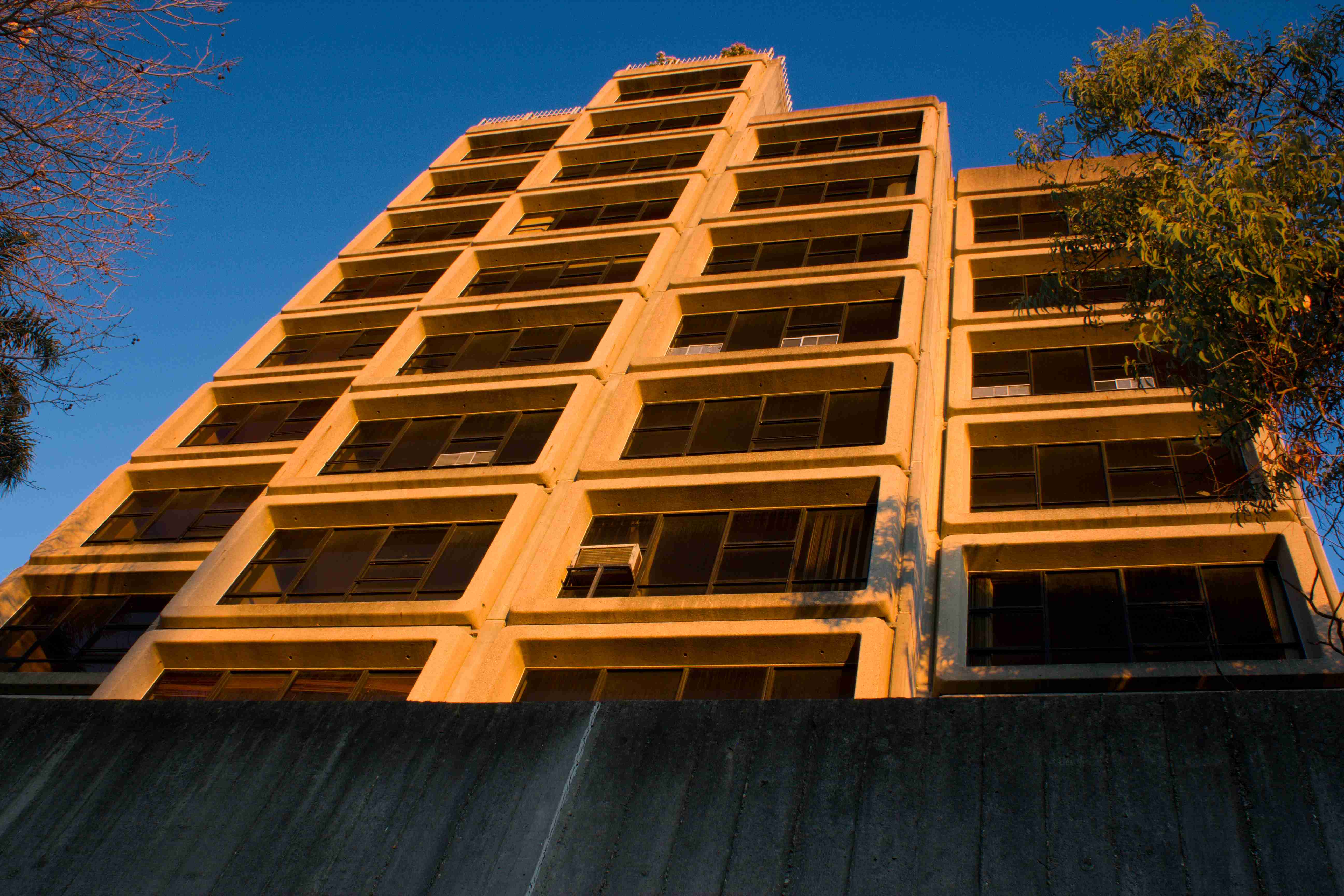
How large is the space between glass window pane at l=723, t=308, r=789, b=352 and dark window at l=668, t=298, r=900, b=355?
0.04ft

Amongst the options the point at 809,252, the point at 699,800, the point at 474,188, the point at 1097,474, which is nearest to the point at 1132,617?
the point at 1097,474

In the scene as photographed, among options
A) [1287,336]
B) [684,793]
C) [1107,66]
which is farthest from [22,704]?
[1107,66]

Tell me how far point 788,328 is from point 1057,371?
5625 mm

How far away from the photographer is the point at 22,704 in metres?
10.3

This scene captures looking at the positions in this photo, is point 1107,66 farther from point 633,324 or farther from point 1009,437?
point 633,324

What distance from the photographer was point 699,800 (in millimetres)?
7637

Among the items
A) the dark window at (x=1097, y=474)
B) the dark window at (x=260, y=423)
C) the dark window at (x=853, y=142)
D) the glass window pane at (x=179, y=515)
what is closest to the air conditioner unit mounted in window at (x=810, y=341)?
the dark window at (x=1097, y=474)

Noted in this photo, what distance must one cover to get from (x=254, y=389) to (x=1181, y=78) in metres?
21.1

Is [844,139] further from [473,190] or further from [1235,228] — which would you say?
[1235,228]

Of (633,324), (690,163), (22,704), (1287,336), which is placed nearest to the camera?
(1287,336)

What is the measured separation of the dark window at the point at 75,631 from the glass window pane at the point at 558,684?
787 cm

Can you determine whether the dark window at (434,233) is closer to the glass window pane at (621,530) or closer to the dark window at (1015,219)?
the dark window at (1015,219)

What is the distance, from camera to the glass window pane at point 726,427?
1919 centimetres

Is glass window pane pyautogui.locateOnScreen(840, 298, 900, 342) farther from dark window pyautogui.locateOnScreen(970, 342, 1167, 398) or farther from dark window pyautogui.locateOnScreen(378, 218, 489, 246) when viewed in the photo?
dark window pyautogui.locateOnScreen(378, 218, 489, 246)
